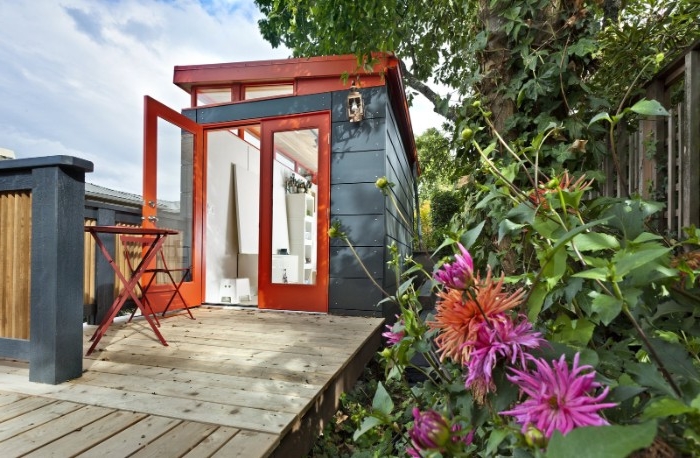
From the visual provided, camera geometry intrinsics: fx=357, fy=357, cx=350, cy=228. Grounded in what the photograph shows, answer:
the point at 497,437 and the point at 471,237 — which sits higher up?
the point at 471,237

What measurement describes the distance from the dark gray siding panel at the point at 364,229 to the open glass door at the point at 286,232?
0.20 metres

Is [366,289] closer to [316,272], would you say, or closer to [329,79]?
[316,272]

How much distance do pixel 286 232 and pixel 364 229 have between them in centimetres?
133

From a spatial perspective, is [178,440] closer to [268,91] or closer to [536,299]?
[536,299]

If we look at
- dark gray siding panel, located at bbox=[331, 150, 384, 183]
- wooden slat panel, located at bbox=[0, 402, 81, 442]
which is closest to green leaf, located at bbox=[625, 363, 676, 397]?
wooden slat panel, located at bbox=[0, 402, 81, 442]

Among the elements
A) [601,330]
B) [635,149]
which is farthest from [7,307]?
[635,149]

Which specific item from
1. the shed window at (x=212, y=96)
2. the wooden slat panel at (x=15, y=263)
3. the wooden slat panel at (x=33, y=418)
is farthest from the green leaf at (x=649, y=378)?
the shed window at (x=212, y=96)

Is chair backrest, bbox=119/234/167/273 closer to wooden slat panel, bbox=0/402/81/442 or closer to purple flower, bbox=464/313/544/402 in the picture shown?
wooden slat panel, bbox=0/402/81/442

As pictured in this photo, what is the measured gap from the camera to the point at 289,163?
451 cm

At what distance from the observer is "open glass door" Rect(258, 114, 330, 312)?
3568mm

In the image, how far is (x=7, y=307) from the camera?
1.83 metres

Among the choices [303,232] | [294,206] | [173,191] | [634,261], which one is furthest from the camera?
[294,206]

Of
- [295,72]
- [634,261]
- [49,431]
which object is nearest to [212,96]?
[295,72]

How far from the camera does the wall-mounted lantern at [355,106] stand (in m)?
3.45
